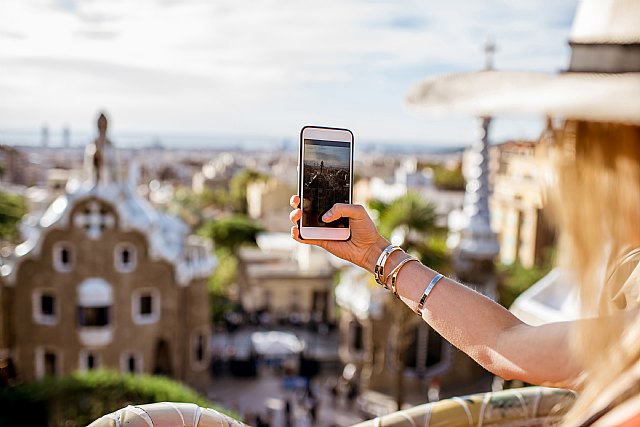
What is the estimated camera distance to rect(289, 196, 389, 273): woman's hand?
280 centimetres

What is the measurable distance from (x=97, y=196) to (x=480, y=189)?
1036 centimetres

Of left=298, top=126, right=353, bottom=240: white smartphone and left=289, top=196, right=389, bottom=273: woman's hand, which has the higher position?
left=298, top=126, right=353, bottom=240: white smartphone

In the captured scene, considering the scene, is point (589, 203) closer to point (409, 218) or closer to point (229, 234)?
point (409, 218)

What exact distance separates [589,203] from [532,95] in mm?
330

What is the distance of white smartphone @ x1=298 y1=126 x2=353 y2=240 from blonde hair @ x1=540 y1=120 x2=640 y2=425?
1.09 m

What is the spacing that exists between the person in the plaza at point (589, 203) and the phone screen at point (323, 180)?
80 cm

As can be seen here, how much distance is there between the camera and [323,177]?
9.61ft

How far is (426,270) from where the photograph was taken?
103 inches

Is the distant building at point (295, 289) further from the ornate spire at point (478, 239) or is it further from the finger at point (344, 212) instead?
the finger at point (344, 212)

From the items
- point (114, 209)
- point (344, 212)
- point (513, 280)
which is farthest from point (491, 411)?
point (513, 280)

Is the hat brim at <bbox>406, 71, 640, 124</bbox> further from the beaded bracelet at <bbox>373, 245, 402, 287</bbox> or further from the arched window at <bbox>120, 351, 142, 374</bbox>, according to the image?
the arched window at <bbox>120, 351, 142, 374</bbox>

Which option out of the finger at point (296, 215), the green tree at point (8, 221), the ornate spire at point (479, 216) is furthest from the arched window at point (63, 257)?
the finger at point (296, 215)

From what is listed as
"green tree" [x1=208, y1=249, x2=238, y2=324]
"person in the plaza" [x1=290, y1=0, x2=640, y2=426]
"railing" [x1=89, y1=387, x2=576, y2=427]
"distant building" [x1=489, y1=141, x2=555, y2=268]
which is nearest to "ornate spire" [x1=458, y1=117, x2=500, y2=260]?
"green tree" [x1=208, y1=249, x2=238, y2=324]

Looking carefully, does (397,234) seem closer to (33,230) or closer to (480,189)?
(480,189)
